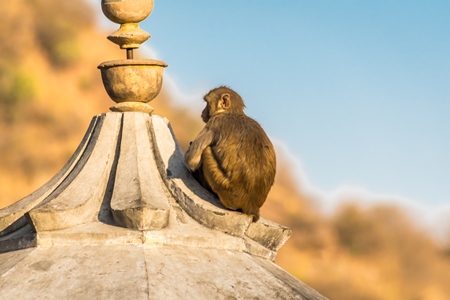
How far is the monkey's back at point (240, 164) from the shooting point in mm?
6668

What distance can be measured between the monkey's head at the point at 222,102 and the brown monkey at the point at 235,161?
0.46 meters

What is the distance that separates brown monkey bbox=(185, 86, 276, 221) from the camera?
6.66 metres

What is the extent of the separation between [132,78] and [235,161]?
36.2 inches

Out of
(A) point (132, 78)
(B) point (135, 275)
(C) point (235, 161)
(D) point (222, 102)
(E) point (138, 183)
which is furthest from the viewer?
(D) point (222, 102)

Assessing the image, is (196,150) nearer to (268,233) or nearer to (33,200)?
(268,233)

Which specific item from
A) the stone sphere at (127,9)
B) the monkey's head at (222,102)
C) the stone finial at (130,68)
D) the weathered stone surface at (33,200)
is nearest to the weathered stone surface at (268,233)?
the monkey's head at (222,102)

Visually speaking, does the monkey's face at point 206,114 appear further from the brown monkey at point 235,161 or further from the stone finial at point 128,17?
the stone finial at point 128,17

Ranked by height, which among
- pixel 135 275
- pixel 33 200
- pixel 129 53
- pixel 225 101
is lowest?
pixel 135 275

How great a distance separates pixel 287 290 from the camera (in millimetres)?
6098

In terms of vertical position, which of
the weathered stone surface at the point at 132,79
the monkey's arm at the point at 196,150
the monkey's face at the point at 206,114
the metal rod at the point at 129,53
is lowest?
the monkey's arm at the point at 196,150

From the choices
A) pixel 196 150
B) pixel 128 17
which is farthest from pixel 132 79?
pixel 196 150

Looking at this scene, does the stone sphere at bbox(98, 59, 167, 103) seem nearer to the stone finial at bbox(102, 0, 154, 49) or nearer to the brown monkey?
the stone finial at bbox(102, 0, 154, 49)

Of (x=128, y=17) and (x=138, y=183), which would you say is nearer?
(x=138, y=183)

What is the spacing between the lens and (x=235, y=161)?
22.3 ft
